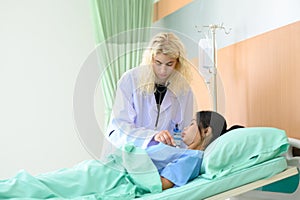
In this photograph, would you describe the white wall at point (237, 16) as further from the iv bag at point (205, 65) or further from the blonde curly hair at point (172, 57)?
the blonde curly hair at point (172, 57)

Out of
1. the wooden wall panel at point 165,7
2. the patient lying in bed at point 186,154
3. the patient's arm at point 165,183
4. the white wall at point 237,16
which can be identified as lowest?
the patient's arm at point 165,183

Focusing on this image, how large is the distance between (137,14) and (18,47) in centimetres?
105

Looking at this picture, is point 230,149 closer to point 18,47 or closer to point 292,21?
point 292,21

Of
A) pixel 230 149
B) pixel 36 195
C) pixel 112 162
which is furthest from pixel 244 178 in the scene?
pixel 36 195

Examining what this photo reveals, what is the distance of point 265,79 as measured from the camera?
203cm

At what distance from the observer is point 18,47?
3.17 m

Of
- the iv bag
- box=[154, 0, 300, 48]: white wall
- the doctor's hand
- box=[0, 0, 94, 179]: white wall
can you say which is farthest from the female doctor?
box=[0, 0, 94, 179]: white wall

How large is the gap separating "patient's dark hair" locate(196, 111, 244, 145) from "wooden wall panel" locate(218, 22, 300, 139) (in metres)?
0.34

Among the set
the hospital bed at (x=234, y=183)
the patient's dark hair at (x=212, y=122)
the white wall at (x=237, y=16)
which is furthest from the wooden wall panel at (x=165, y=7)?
the hospital bed at (x=234, y=183)

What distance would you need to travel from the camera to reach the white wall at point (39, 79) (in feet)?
10.3

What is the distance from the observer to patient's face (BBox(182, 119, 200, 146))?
1.61 m

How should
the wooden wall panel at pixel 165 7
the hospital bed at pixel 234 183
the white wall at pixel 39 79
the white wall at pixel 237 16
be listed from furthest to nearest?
the white wall at pixel 39 79
the wooden wall panel at pixel 165 7
the white wall at pixel 237 16
the hospital bed at pixel 234 183

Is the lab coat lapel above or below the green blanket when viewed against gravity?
above

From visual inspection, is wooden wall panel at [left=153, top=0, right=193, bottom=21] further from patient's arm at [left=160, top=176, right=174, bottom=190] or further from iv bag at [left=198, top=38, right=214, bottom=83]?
patient's arm at [left=160, top=176, right=174, bottom=190]
